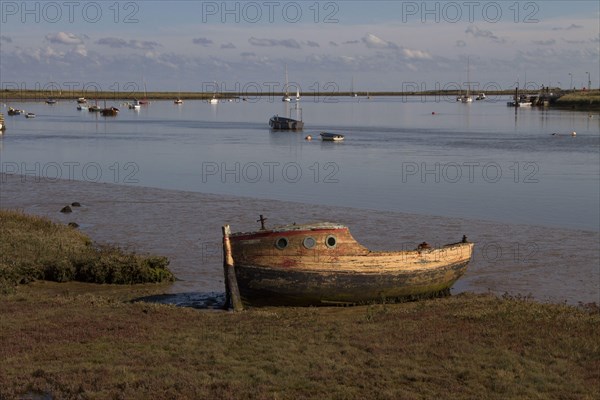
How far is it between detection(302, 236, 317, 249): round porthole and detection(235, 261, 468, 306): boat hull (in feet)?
1.90

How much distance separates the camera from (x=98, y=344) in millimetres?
13664

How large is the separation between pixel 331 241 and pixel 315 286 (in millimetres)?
1070

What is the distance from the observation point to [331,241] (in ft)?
60.1

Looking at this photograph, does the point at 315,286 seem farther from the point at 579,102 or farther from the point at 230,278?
the point at 579,102

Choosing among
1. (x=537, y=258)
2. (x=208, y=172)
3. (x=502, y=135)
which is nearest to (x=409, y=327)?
(x=537, y=258)

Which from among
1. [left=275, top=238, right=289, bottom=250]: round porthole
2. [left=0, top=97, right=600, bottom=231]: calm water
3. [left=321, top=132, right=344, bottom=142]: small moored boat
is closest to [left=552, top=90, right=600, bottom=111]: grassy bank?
[left=0, top=97, right=600, bottom=231]: calm water

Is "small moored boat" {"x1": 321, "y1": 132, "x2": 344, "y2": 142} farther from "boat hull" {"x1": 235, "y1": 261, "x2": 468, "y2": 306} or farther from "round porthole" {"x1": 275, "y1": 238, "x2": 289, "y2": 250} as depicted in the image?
"round porthole" {"x1": 275, "y1": 238, "x2": 289, "y2": 250}

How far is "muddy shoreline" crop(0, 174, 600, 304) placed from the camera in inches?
876

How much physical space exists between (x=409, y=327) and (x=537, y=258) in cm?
1182

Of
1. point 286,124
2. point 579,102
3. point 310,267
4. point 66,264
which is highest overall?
point 579,102

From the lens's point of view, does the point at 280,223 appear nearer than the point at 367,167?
Yes

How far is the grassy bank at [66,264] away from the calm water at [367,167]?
16607mm

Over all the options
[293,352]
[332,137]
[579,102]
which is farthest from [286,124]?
[293,352]

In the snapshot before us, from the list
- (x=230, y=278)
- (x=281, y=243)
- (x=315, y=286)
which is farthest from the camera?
(x=315, y=286)
